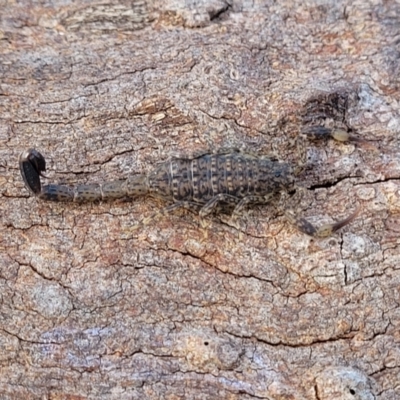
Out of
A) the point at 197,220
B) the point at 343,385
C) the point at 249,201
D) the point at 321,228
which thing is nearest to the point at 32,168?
the point at 197,220

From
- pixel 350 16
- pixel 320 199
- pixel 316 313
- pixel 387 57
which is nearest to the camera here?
pixel 316 313

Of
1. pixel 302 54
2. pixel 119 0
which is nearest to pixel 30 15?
pixel 119 0

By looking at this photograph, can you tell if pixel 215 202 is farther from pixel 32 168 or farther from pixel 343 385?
pixel 343 385

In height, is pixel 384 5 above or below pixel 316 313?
→ above

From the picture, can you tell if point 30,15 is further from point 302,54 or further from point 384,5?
point 384,5

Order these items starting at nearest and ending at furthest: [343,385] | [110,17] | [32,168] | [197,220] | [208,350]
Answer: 1. [343,385]
2. [208,350]
3. [32,168]
4. [197,220]
5. [110,17]

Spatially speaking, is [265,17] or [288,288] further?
[265,17]

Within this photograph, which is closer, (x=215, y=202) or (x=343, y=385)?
(x=343, y=385)
